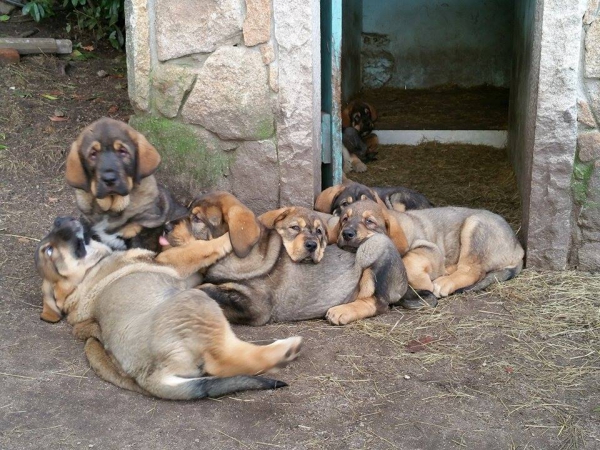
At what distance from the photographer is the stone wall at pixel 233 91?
254 inches

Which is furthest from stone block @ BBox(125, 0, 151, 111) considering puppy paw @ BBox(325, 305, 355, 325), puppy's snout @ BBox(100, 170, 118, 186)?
puppy paw @ BBox(325, 305, 355, 325)

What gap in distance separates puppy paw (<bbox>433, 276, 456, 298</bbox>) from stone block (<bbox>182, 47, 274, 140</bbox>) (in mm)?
1838

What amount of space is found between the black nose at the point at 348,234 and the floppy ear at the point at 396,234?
385mm

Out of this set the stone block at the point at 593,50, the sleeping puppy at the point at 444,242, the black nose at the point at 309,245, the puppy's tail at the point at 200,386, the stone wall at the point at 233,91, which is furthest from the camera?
the stone wall at the point at 233,91

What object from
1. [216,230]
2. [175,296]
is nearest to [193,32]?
[216,230]

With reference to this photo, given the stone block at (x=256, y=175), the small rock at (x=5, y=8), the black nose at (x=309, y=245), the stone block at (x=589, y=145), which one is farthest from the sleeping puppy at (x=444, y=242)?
the small rock at (x=5, y=8)

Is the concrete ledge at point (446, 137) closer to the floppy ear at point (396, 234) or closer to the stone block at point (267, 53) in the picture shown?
the floppy ear at point (396, 234)

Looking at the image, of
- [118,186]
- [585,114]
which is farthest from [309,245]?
[585,114]

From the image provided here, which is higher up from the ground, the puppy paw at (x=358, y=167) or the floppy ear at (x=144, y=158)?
the floppy ear at (x=144, y=158)

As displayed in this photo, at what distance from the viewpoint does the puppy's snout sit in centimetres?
584

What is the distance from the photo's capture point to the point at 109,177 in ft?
19.2

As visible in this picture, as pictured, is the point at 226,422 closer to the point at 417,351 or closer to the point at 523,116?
the point at 417,351

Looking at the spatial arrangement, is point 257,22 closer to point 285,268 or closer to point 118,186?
point 118,186

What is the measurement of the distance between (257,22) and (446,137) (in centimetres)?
487
